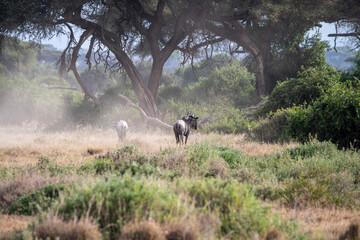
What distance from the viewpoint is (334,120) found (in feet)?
41.9

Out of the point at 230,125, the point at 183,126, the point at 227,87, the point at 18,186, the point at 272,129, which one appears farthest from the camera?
the point at 227,87

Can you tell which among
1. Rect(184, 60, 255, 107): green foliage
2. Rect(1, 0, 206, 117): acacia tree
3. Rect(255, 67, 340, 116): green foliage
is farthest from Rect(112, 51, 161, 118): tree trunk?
Rect(255, 67, 340, 116): green foliage

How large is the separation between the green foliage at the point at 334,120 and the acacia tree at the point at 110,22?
1324 centimetres

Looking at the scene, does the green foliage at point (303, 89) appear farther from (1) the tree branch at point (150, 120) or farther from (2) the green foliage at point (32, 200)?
(2) the green foliage at point (32, 200)

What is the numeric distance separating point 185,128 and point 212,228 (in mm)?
9915

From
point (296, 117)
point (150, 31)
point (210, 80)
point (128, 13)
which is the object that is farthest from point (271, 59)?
point (296, 117)

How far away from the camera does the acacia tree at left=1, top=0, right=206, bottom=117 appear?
21.9 m

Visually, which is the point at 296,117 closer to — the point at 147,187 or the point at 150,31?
the point at 147,187

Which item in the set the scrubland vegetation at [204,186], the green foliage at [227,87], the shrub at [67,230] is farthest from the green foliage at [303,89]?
the shrub at [67,230]

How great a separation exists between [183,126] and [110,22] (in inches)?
681

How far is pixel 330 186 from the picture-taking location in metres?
7.93

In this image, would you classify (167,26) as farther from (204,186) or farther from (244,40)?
(204,186)

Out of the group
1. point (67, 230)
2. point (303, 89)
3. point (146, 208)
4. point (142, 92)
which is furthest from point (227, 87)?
point (67, 230)

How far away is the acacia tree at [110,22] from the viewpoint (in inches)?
862
